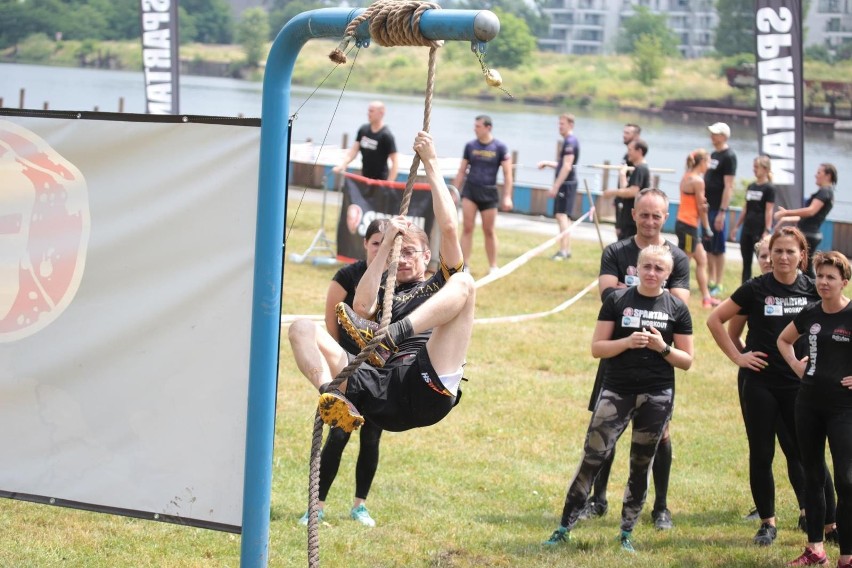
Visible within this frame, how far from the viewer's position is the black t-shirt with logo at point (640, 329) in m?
5.57

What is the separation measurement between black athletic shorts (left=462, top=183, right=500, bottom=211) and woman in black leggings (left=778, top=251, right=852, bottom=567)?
25.5 ft

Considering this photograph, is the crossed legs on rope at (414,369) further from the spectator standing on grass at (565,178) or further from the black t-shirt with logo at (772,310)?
the spectator standing on grass at (565,178)

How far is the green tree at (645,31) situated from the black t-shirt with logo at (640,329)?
59.5 metres

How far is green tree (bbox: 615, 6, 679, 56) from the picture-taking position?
63.7 meters

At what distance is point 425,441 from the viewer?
7430 mm

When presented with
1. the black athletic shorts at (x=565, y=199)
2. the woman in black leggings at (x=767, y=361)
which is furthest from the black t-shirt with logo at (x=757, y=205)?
the woman in black leggings at (x=767, y=361)

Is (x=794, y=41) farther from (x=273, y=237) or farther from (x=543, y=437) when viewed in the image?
(x=273, y=237)

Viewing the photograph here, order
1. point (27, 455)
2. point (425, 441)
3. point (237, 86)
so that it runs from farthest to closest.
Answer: point (237, 86)
point (425, 441)
point (27, 455)

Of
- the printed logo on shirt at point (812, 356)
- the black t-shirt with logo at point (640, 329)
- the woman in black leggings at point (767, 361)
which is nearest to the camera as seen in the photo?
the printed logo on shirt at point (812, 356)

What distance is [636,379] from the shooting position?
18.3 feet

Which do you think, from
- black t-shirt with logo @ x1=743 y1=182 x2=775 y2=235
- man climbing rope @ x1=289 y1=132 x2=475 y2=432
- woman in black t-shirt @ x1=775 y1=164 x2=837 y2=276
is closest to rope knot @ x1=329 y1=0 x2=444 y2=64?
man climbing rope @ x1=289 y1=132 x2=475 y2=432

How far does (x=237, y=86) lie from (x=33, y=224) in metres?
50.1

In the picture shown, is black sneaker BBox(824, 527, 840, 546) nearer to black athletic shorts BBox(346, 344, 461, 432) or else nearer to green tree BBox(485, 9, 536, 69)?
black athletic shorts BBox(346, 344, 461, 432)

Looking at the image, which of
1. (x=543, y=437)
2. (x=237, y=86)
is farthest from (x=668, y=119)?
(x=543, y=437)
